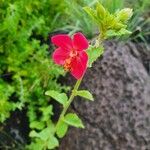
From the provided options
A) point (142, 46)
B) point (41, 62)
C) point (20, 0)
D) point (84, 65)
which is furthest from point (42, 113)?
point (84, 65)

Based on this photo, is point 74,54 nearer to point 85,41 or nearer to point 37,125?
point 85,41

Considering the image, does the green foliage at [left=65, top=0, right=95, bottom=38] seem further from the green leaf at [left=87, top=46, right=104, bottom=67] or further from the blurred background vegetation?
the green leaf at [left=87, top=46, right=104, bottom=67]

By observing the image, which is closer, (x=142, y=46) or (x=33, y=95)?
(x=33, y=95)

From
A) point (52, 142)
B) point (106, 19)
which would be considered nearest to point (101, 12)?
point (106, 19)

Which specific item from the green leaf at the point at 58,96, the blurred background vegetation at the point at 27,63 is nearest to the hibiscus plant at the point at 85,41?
the green leaf at the point at 58,96

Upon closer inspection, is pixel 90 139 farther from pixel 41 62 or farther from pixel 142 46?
pixel 142 46

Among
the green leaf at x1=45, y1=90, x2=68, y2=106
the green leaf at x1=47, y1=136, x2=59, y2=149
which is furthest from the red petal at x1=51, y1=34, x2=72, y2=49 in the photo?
the green leaf at x1=47, y1=136, x2=59, y2=149

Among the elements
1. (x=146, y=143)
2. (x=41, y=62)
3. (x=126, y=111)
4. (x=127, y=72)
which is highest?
(x=41, y=62)

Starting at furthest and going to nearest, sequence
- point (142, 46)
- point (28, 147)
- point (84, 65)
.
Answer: point (142, 46)
point (28, 147)
point (84, 65)
